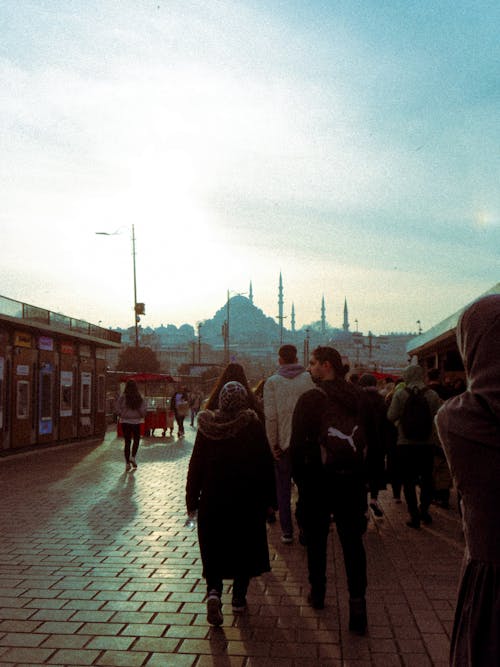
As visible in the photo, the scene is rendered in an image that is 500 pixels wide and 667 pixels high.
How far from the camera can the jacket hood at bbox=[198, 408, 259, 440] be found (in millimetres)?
5363

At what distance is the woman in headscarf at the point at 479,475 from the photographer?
2.03m

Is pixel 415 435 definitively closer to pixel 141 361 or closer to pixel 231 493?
pixel 231 493

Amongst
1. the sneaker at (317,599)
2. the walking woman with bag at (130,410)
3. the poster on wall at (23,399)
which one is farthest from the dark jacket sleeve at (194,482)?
the poster on wall at (23,399)

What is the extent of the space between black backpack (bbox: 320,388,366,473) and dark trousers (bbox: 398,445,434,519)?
3632mm

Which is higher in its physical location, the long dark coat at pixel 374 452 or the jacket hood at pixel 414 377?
the jacket hood at pixel 414 377

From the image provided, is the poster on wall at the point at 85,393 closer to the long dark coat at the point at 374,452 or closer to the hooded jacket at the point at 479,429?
the long dark coat at the point at 374,452

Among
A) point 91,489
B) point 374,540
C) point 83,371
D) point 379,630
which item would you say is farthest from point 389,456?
point 83,371

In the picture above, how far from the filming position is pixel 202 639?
468 cm

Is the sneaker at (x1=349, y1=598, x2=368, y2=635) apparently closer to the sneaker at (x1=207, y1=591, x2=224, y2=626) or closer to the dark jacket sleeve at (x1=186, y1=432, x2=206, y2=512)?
the sneaker at (x1=207, y1=591, x2=224, y2=626)

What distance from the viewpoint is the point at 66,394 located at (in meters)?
23.1

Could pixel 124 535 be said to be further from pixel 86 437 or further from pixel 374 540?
pixel 86 437

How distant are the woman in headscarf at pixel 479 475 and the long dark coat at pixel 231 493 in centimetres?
321

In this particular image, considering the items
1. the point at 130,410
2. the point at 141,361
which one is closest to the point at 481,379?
the point at 130,410

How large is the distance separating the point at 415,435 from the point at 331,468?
12.6 feet
